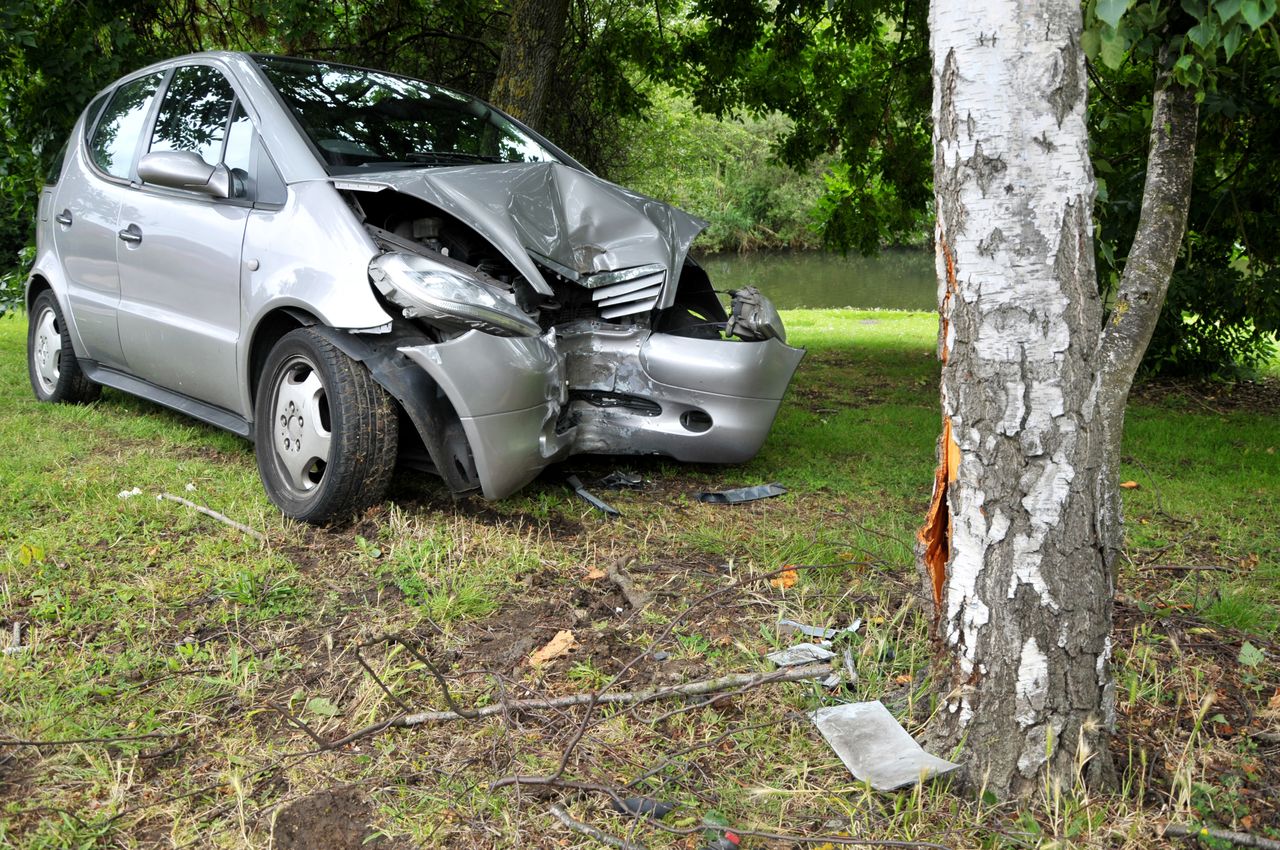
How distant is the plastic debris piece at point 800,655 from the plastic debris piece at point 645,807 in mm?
703

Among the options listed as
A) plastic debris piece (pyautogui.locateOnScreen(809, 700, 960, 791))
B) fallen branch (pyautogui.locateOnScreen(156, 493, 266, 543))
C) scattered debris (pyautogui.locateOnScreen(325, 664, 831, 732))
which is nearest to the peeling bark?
plastic debris piece (pyautogui.locateOnScreen(809, 700, 960, 791))

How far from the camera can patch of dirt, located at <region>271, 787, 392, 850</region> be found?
2.29 metres

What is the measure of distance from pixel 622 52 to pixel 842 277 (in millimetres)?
16228

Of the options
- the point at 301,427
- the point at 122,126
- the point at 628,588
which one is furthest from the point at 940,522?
the point at 122,126

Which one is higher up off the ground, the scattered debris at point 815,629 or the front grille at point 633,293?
the front grille at point 633,293

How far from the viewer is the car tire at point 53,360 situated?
19.6 ft

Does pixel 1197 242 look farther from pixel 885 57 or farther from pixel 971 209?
pixel 971 209

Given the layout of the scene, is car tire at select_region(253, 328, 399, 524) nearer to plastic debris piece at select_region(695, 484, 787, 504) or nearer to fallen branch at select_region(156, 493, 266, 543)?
fallen branch at select_region(156, 493, 266, 543)

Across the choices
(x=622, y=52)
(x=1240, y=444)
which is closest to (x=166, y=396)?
(x=1240, y=444)

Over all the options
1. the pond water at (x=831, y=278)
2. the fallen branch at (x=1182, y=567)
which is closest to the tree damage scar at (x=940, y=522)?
the fallen branch at (x=1182, y=567)

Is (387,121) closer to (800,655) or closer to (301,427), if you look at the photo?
(301,427)

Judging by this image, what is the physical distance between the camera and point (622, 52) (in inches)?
409

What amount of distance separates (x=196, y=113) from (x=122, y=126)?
0.87 metres

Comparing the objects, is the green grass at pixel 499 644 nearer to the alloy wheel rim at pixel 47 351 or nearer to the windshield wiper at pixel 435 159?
the alloy wheel rim at pixel 47 351
